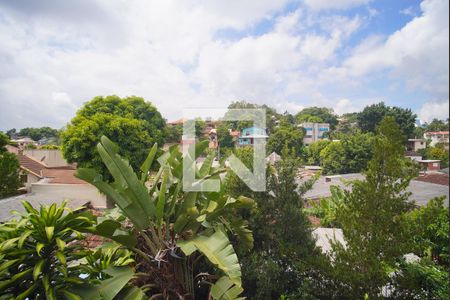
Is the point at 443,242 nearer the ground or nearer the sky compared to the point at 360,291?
nearer the sky

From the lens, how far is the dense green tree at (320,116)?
36506 mm

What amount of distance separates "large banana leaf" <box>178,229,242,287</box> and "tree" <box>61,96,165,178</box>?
8214 millimetres

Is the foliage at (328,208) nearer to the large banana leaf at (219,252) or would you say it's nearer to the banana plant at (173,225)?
the banana plant at (173,225)

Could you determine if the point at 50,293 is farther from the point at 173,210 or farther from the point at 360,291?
the point at 360,291

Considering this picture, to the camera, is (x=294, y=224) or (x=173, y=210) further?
(x=294, y=224)

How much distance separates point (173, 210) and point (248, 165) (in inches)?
48.2

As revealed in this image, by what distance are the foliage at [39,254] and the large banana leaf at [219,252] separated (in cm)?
87

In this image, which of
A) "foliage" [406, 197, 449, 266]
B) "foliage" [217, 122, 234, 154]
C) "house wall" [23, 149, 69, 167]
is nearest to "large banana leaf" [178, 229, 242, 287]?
"foliage" [406, 197, 449, 266]

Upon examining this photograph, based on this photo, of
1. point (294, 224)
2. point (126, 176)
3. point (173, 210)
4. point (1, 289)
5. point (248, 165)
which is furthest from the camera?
point (248, 165)

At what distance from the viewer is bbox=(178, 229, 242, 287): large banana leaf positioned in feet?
7.02

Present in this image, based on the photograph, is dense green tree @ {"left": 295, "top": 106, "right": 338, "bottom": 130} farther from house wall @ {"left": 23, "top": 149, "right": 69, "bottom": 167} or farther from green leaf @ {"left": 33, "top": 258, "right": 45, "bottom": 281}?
green leaf @ {"left": 33, "top": 258, "right": 45, "bottom": 281}

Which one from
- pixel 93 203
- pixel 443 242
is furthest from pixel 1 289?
pixel 93 203

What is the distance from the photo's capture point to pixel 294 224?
3.44 m

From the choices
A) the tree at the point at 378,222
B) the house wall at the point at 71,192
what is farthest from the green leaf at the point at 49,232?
the house wall at the point at 71,192
